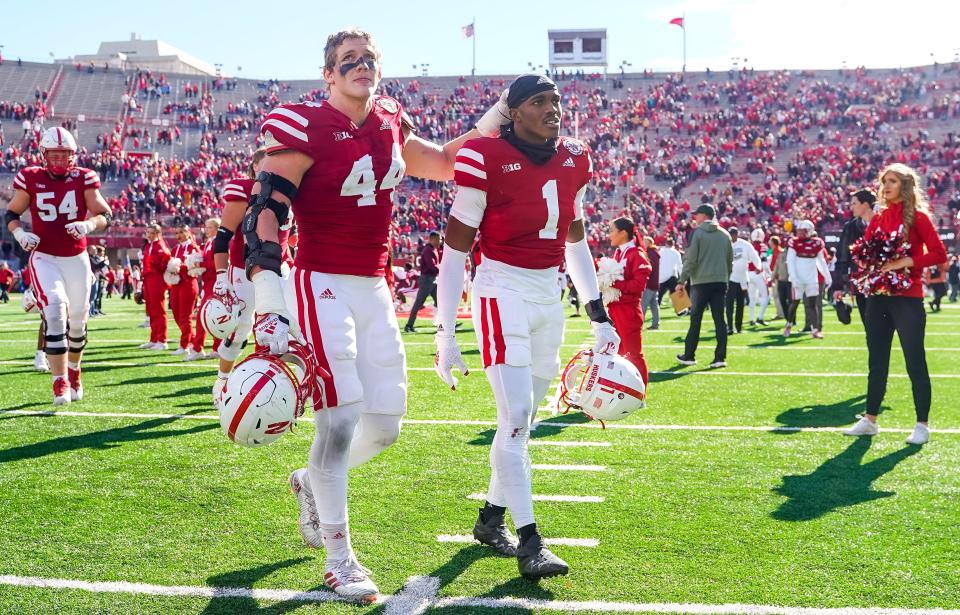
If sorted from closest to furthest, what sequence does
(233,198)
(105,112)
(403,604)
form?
1. (403,604)
2. (233,198)
3. (105,112)

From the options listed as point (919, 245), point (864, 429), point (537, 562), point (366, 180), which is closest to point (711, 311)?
point (864, 429)

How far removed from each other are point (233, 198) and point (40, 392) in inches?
132

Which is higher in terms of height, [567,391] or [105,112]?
[105,112]

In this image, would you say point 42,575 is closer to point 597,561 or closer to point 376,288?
point 376,288

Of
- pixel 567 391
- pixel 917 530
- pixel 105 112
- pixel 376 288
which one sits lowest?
pixel 917 530

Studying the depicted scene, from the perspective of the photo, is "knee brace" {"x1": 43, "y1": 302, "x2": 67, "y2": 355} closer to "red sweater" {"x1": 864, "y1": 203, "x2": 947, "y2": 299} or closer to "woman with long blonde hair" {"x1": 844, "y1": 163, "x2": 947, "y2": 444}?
"woman with long blonde hair" {"x1": 844, "y1": 163, "x2": 947, "y2": 444}

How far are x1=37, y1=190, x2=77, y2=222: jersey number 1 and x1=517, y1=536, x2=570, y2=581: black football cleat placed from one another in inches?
219

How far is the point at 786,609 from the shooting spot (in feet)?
11.0

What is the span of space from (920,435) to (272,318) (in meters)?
5.08

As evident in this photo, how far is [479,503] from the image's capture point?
483 centimetres

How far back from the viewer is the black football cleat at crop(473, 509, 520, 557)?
13.4 feet

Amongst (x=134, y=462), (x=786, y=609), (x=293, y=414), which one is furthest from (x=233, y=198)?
(x=786, y=609)

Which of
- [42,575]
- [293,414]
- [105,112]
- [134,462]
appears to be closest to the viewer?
[293,414]

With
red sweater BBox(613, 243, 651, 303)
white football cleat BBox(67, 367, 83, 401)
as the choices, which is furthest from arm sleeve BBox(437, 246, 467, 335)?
white football cleat BBox(67, 367, 83, 401)
